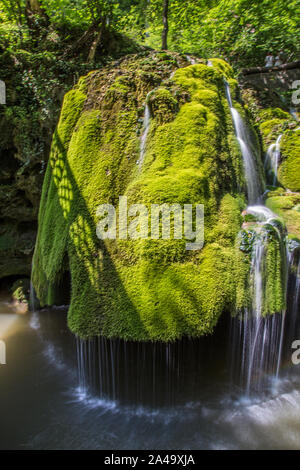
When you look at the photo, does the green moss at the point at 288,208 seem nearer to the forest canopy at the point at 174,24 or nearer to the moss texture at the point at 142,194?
the moss texture at the point at 142,194

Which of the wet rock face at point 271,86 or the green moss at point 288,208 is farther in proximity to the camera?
the wet rock face at point 271,86

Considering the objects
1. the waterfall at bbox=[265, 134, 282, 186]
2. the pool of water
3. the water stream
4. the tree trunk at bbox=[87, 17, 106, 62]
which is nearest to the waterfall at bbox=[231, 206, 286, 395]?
the water stream

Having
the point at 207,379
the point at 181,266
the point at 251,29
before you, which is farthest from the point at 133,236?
the point at 251,29

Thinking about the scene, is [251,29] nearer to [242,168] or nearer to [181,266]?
[242,168]

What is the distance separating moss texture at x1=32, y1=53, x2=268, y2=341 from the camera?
10.6 ft

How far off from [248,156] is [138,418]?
5000 millimetres

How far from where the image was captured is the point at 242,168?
4.80m

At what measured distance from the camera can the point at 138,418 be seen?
3635mm

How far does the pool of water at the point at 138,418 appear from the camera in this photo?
3340mm

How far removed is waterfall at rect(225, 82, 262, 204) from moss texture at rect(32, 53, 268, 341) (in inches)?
15.2

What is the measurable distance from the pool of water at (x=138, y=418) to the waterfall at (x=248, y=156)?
132 inches

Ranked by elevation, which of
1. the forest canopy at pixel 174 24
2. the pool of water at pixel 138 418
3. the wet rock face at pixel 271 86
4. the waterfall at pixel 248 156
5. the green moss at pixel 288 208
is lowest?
the pool of water at pixel 138 418

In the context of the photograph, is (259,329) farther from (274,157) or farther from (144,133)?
(274,157)

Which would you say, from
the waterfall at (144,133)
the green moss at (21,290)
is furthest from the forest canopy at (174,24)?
the green moss at (21,290)
